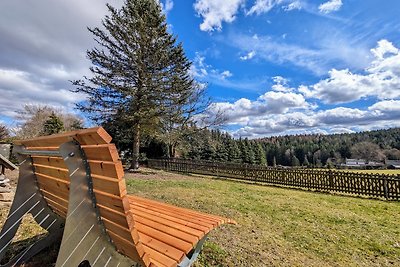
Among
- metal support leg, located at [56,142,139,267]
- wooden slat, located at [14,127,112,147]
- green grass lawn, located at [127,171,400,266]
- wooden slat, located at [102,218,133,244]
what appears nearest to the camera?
wooden slat, located at [14,127,112,147]

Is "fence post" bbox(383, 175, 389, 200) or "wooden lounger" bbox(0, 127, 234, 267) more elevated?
"wooden lounger" bbox(0, 127, 234, 267)

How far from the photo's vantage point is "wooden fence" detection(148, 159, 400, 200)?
37.0 ft

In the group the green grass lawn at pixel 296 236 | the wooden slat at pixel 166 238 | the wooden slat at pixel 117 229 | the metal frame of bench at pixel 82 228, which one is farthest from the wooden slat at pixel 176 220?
the green grass lawn at pixel 296 236

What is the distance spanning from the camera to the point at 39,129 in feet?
87.7

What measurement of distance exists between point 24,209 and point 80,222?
1.68m

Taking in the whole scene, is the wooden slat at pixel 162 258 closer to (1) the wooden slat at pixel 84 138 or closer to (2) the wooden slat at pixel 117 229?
(2) the wooden slat at pixel 117 229

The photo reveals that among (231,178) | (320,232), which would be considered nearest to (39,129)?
(231,178)

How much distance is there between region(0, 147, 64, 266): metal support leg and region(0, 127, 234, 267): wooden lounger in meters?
0.34

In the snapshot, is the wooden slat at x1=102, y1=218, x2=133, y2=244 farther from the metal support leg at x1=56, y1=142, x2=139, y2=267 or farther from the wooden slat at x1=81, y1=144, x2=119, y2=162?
the wooden slat at x1=81, y1=144, x2=119, y2=162

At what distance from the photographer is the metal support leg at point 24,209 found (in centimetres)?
276

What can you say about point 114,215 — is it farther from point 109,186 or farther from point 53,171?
point 53,171

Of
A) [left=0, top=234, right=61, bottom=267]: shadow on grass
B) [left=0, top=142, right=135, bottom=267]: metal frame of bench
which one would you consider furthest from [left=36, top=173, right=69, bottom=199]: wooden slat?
[left=0, top=234, right=61, bottom=267]: shadow on grass

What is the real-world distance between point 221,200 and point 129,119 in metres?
10.2

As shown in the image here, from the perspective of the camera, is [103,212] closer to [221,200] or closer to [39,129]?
[221,200]
